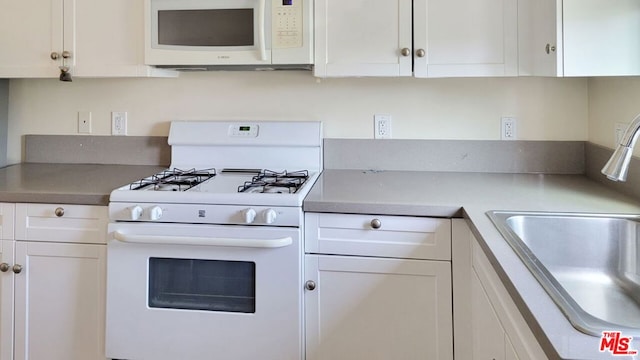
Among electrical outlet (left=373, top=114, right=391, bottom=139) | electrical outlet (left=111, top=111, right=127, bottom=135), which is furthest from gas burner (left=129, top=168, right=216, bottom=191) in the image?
electrical outlet (left=373, top=114, right=391, bottom=139)

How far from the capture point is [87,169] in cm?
233

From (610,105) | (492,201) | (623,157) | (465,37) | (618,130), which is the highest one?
(465,37)

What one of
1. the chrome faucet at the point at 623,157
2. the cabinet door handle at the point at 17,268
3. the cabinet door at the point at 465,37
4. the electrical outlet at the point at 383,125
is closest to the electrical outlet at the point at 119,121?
the cabinet door handle at the point at 17,268

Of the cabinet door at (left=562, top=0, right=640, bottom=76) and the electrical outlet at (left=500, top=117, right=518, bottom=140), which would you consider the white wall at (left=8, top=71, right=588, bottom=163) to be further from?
the cabinet door at (left=562, top=0, right=640, bottom=76)

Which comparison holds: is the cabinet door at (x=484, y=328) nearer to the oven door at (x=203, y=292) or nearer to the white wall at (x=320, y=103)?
the oven door at (x=203, y=292)

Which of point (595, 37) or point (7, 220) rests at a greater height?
point (595, 37)

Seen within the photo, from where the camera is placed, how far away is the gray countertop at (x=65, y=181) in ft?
5.90

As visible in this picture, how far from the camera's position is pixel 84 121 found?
2467mm

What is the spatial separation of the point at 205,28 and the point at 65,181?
85 cm

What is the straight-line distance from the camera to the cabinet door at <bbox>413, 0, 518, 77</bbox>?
1913 millimetres

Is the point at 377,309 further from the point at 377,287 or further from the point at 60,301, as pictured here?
the point at 60,301

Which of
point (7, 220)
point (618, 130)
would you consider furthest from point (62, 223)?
point (618, 130)

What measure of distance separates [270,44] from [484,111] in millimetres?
989

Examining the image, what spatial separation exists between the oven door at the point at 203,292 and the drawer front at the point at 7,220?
0.41 meters
